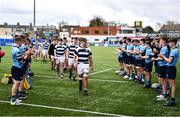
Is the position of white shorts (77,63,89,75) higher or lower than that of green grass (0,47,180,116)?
higher

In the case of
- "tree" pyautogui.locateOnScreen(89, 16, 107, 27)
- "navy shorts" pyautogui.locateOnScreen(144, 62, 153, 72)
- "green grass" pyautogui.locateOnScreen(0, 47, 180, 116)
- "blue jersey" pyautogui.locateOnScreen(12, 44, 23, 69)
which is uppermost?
"tree" pyautogui.locateOnScreen(89, 16, 107, 27)

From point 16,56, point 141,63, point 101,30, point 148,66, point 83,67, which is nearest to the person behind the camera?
point 16,56

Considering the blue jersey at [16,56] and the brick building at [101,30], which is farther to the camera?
the brick building at [101,30]

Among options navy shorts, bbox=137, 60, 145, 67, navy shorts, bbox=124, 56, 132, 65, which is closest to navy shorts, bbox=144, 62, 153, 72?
navy shorts, bbox=137, 60, 145, 67

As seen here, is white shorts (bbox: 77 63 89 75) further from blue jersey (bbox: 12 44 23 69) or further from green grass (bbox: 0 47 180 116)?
blue jersey (bbox: 12 44 23 69)

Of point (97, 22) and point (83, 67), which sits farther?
point (97, 22)

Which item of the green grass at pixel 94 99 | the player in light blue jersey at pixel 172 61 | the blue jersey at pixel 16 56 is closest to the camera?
the green grass at pixel 94 99

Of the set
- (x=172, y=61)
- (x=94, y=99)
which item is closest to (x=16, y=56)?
(x=94, y=99)

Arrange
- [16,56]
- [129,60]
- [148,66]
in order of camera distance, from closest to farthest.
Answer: [16,56], [148,66], [129,60]

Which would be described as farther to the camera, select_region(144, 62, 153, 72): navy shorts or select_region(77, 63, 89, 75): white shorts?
select_region(144, 62, 153, 72): navy shorts

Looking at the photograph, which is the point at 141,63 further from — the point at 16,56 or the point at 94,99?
the point at 16,56

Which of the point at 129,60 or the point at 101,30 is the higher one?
the point at 101,30

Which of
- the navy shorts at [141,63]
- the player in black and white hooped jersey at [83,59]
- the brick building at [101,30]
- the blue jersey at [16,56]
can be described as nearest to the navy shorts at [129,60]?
the navy shorts at [141,63]

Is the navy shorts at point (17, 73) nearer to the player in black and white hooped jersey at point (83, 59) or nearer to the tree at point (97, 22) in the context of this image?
the player in black and white hooped jersey at point (83, 59)
